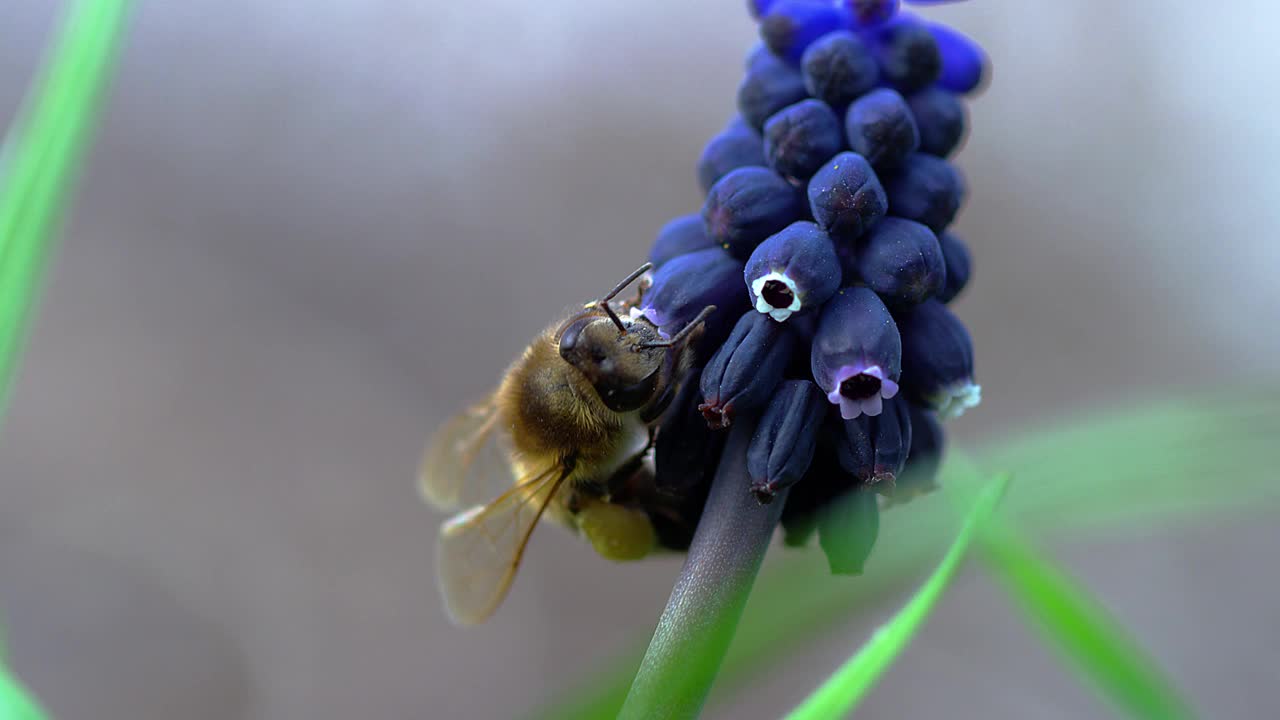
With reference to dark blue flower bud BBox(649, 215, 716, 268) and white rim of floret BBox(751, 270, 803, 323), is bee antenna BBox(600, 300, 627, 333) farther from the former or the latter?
white rim of floret BBox(751, 270, 803, 323)

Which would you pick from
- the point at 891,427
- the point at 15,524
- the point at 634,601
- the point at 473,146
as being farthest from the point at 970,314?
the point at 891,427

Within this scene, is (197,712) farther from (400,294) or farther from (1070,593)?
(1070,593)

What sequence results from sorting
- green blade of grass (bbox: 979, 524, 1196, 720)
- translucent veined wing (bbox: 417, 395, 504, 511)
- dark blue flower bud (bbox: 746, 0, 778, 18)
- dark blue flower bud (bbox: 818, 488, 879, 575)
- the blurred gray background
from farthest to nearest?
the blurred gray background → translucent veined wing (bbox: 417, 395, 504, 511) → dark blue flower bud (bbox: 746, 0, 778, 18) → dark blue flower bud (bbox: 818, 488, 879, 575) → green blade of grass (bbox: 979, 524, 1196, 720)

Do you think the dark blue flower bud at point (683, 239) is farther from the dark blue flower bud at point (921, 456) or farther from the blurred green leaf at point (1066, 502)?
the blurred green leaf at point (1066, 502)

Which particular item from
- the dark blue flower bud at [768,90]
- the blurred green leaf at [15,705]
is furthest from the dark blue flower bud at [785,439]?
the blurred green leaf at [15,705]

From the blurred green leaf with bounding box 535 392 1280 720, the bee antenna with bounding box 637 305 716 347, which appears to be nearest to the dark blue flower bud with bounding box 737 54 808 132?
the bee antenna with bounding box 637 305 716 347

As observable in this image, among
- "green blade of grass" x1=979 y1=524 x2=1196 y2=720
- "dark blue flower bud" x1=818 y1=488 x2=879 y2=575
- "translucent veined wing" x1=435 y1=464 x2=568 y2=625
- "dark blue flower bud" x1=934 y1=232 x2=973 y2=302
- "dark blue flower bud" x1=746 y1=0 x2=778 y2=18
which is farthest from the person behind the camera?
"translucent veined wing" x1=435 y1=464 x2=568 y2=625
